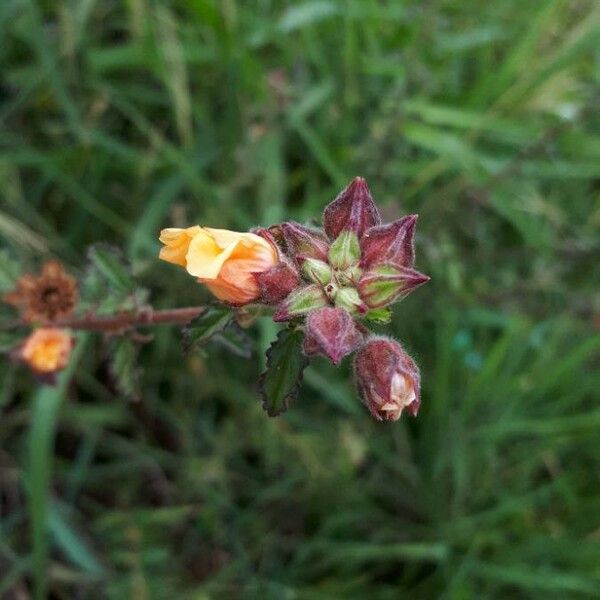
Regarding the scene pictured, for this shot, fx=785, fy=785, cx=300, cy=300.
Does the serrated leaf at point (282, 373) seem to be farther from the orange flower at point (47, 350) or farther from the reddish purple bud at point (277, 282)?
the orange flower at point (47, 350)

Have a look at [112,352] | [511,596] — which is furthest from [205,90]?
[511,596]

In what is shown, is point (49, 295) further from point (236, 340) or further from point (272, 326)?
point (272, 326)

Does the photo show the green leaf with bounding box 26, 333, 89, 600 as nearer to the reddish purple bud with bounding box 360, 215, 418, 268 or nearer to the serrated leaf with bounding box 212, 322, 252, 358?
the serrated leaf with bounding box 212, 322, 252, 358

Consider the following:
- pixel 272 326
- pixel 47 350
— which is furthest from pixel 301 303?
pixel 272 326

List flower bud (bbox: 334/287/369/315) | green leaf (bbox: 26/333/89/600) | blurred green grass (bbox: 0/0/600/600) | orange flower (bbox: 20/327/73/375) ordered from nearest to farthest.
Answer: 1. flower bud (bbox: 334/287/369/315)
2. orange flower (bbox: 20/327/73/375)
3. green leaf (bbox: 26/333/89/600)
4. blurred green grass (bbox: 0/0/600/600)

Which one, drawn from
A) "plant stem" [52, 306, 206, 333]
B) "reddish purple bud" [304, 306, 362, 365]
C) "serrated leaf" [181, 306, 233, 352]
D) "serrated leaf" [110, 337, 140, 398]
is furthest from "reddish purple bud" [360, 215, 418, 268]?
"serrated leaf" [110, 337, 140, 398]

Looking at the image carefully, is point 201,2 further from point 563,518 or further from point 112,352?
point 563,518
